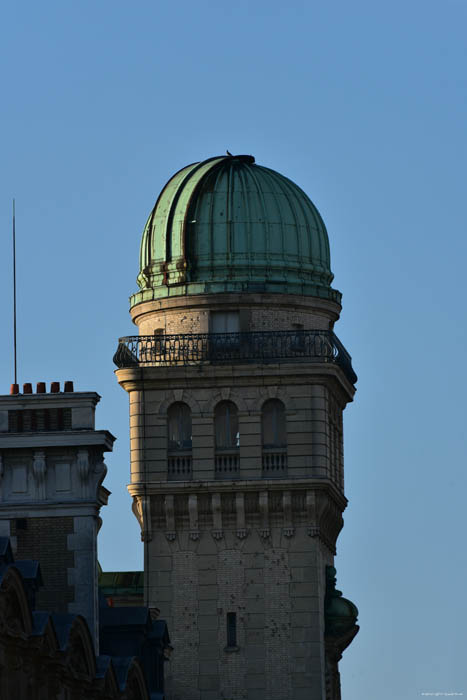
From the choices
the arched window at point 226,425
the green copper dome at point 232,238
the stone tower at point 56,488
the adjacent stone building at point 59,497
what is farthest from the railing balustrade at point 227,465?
the stone tower at point 56,488

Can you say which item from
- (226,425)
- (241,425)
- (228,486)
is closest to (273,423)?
(241,425)

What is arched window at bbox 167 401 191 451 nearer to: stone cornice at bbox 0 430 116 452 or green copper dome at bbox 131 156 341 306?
green copper dome at bbox 131 156 341 306

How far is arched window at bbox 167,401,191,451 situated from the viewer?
112312mm

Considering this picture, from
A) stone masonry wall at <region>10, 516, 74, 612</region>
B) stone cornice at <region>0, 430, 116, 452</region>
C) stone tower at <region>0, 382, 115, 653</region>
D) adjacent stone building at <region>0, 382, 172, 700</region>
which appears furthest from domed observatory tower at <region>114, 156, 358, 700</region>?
stone cornice at <region>0, 430, 116, 452</region>

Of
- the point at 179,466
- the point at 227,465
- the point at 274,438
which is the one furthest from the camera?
the point at 179,466

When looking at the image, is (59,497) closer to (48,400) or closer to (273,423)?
(48,400)

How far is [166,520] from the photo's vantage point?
111 m

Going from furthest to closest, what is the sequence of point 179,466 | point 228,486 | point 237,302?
point 237,302 → point 179,466 → point 228,486

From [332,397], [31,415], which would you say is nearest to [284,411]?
[332,397]

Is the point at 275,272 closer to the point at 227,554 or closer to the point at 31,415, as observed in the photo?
the point at 227,554

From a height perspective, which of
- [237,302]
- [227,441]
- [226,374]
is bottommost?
[227,441]

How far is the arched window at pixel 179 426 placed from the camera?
112312mm

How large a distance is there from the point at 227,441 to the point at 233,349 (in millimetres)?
3481

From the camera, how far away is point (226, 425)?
112188 mm
